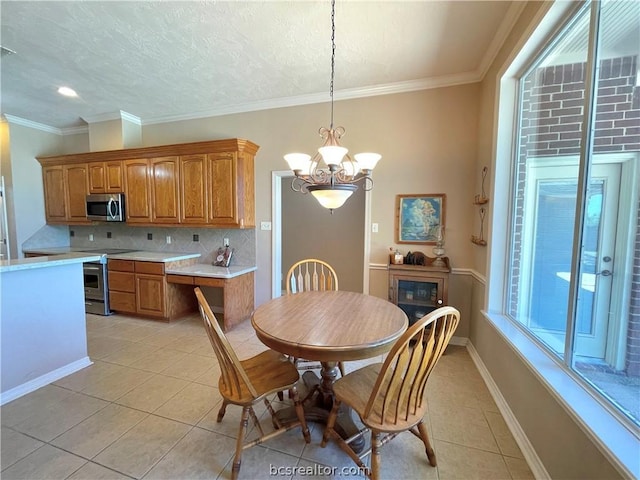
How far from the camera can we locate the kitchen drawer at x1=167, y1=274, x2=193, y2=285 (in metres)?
3.43

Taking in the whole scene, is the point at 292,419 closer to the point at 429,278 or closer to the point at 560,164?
the point at 429,278

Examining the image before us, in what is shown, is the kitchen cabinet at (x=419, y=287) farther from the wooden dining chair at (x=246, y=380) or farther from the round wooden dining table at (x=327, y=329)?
the wooden dining chair at (x=246, y=380)

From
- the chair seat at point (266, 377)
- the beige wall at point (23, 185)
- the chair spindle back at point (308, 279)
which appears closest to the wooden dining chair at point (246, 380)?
the chair seat at point (266, 377)

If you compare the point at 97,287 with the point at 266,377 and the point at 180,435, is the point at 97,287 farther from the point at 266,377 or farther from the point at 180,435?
the point at 266,377

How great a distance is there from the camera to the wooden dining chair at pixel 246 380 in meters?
1.37

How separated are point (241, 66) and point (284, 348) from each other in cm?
273

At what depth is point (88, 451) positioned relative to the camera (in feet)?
5.24

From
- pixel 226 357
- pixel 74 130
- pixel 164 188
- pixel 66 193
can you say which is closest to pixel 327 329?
pixel 226 357

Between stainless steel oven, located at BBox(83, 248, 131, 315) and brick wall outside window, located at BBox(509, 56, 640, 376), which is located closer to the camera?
brick wall outside window, located at BBox(509, 56, 640, 376)

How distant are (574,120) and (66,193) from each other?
19.9ft

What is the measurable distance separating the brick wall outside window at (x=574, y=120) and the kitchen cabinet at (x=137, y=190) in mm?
4310

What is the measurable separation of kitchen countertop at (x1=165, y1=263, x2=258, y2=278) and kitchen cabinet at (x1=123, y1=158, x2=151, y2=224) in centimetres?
93

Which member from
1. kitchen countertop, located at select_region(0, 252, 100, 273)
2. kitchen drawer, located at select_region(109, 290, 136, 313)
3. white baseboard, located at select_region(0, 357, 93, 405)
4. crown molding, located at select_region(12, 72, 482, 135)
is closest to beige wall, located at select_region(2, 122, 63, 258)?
crown molding, located at select_region(12, 72, 482, 135)

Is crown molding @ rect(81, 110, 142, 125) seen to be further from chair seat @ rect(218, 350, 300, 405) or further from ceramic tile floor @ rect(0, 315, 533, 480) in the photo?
chair seat @ rect(218, 350, 300, 405)
